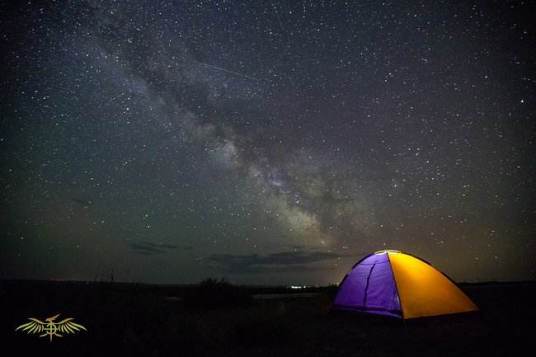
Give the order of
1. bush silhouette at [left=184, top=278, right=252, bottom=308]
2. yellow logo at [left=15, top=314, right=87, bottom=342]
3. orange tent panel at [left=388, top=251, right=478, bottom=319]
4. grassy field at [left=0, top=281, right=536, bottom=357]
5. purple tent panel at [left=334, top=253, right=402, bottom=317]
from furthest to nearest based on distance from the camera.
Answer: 1. bush silhouette at [left=184, top=278, right=252, bottom=308]
2. purple tent panel at [left=334, top=253, right=402, bottom=317]
3. orange tent panel at [left=388, top=251, right=478, bottom=319]
4. yellow logo at [left=15, top=314, right=87, bottom=342]
5. grassy field at [left=0, top=281, right=536, bottom=357]

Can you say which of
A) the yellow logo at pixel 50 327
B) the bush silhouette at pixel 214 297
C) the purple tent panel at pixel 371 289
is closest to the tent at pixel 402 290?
the purple tent panel at pixel 371 289

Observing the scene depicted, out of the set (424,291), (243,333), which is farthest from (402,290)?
(243,333)

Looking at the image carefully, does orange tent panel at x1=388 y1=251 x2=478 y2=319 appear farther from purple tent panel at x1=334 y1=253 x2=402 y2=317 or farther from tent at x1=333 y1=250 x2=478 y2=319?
purple tent panel at x1=334 y1=253 x2=402 y2=317

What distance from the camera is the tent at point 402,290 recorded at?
683 centimetres

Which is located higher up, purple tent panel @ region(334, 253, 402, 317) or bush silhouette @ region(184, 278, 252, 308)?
purple tent panel @ region(334, 253, 402, 317)

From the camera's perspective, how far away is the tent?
6828mm

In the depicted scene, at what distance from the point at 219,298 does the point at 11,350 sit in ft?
24.1

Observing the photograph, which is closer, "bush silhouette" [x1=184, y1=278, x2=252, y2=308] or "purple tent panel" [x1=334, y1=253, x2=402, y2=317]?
"purple tent panel" [x1=334, y1=253, x2=402, y2=317]

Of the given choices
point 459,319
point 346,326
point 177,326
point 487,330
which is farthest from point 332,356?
point 459,319

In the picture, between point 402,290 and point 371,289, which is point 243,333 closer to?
point 371,289

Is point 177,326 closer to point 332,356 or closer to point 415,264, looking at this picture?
point 332,356

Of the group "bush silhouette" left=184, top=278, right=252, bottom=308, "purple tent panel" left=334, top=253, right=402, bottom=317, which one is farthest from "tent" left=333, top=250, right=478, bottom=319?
"bush silhouette" left=184, top=278, right=252, bottom=308

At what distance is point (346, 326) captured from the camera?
6.83m

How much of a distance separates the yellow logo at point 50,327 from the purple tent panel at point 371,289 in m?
6.03
